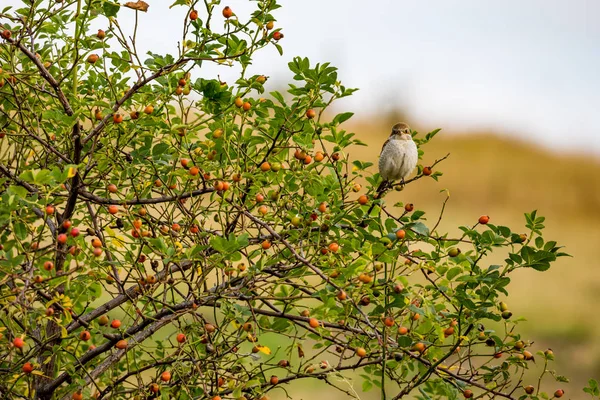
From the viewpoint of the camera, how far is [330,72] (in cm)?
214

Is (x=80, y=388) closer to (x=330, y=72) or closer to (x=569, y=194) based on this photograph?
(x=330, y=72)

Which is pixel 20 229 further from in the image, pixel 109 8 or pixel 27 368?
pixel 109 8

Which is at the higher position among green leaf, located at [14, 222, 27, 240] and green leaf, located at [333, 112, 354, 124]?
green leaf, located at [333, 112, 354, 124]

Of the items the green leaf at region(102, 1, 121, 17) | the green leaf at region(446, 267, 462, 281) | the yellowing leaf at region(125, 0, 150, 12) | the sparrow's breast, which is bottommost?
the green leaf at region(446, 267, 462, 281)

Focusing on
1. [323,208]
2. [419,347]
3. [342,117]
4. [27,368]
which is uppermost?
[342,117]

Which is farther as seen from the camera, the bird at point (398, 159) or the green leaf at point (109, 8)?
the bird at point (398, 159)

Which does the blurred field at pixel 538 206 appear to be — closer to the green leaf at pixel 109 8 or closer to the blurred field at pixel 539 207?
the blurred field at pixel 539 207

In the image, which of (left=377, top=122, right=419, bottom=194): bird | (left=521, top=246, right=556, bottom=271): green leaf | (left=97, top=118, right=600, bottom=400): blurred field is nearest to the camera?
(left=521, top=246, right=556, bottom=271): green leaf

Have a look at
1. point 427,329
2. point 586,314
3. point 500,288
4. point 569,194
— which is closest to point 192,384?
point 427,329

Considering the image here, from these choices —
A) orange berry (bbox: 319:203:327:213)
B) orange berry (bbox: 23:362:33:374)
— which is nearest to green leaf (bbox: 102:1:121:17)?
orange berry (bbox: 319:203:327:213)

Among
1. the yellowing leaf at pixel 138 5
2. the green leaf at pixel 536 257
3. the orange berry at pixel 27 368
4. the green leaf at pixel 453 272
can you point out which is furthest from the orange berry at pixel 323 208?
the orange berry at pixel 27 368

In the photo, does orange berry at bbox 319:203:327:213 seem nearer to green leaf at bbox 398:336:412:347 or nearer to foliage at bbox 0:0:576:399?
foliage at bbox 0:0:576:399

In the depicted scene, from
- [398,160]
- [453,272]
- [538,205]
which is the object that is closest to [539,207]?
[538,205]

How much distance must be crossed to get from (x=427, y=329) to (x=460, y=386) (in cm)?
21
